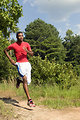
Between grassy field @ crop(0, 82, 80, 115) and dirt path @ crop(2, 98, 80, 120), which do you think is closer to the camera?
dirt path @ crop(2, 98, 80, 120)

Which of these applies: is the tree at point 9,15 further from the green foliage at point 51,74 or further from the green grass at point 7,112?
the green grass at point 7,112

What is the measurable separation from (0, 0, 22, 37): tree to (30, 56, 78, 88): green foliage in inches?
113

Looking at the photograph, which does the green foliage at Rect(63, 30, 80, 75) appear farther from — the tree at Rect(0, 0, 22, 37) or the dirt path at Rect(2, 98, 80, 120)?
the dirt path at Rect(2, 98, 80, 120)

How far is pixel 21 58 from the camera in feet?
14.0

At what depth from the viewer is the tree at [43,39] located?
38.6m

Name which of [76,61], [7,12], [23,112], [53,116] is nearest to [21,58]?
[23,112]

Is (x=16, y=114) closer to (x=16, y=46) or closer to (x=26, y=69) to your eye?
(x=26, y=69)

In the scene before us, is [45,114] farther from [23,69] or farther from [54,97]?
[54,97]

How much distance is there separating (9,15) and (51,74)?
14.3 feet

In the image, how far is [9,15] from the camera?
28.4ft

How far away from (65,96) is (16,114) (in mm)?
2127

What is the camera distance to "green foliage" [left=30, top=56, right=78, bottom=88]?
6.52m

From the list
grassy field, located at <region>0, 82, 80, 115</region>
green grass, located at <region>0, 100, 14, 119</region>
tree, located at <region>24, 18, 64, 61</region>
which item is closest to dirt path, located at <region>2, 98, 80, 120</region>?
green grass, located at <region>0, 100, 14, 119</region>

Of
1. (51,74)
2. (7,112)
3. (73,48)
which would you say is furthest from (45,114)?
(73,48)
